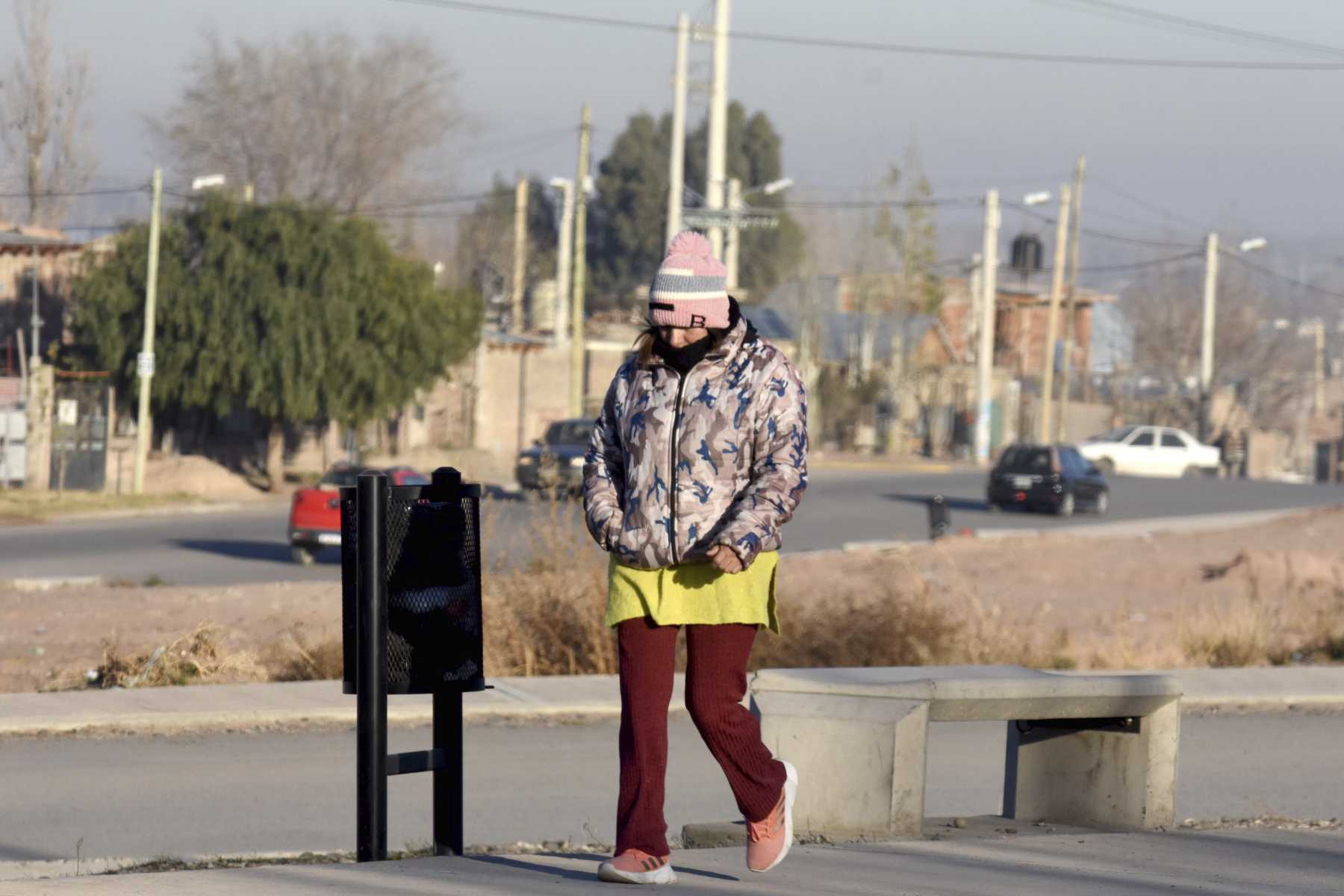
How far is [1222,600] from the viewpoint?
20.4m

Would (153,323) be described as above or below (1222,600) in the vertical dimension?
above

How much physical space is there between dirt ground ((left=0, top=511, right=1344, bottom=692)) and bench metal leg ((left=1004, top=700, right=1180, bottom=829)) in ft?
19.7

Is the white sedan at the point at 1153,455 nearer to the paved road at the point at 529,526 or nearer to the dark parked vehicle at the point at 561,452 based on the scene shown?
the paved road at the point at 529,526

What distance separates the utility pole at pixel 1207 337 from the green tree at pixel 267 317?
3136cm

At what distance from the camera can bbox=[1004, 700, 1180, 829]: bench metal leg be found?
6.30 meters

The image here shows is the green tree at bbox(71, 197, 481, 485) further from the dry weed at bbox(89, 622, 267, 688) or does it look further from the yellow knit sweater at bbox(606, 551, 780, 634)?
the yellow knit sweater at bbox(606, 551, 780, 634)

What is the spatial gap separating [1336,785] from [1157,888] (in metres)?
3.97

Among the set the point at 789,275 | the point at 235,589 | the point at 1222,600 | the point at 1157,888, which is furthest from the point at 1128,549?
the point at 789,275

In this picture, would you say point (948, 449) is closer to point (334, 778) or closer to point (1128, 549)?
point (1128, 549)

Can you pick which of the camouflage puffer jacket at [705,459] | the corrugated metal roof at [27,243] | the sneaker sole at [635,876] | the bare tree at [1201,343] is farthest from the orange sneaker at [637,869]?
the bare tree at [1201,343]

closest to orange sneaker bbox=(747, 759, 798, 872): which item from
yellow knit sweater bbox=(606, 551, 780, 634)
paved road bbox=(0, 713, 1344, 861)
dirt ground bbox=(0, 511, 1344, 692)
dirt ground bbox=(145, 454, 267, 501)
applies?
yellow knit sweater bbox=(606, 551, 780, 634)

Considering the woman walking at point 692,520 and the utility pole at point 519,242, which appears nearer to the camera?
the woman walking at point 692,520

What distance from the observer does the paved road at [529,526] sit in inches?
870

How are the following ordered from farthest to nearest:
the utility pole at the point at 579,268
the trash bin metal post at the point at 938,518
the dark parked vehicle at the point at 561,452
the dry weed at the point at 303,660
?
the utility pole at the point at 579,268 → the dark parked vehicle at the point at 561,452 → the trash bin metal post at the point at 938,518 → the dry weed at the point at 303,660
